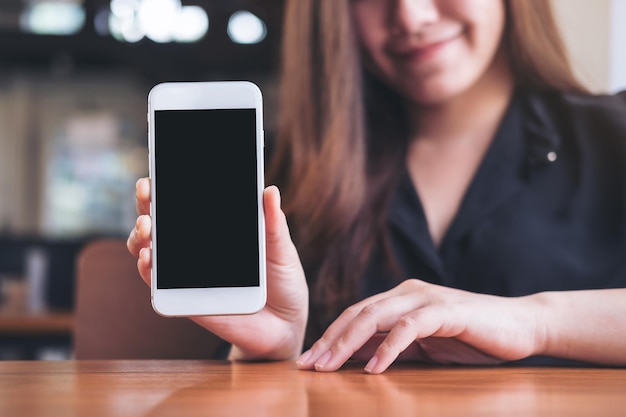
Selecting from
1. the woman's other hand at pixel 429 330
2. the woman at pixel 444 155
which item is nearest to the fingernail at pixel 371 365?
the woman's other hand at pixel 429 330

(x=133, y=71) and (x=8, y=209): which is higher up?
(x=133, y=71)

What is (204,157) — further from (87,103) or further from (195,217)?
(87,103)

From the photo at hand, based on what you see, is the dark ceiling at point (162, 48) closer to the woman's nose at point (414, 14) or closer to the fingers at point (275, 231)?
the woman's nose at point (414, 14)

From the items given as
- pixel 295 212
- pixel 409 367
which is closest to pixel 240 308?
pixel 409 367

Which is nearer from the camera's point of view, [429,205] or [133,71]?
[429,205]

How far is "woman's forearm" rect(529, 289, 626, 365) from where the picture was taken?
0.84m

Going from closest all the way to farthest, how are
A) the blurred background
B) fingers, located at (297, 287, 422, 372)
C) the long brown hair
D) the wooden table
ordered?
the wooden table → fingers, located at (297, 287, 422, 372) → the long brown hair → the blurred background

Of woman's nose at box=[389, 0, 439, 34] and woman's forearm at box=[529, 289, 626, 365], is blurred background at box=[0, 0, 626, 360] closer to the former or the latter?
woman's nose at box=[389, 0, 439, 34]

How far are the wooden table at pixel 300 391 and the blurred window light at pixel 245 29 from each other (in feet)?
14.6

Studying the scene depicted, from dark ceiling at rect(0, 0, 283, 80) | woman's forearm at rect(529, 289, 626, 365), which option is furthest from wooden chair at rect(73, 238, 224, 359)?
dark ceiling at rect(0, 0, 283, 80)

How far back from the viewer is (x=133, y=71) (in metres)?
5.47

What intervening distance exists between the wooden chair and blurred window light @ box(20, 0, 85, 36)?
419cm

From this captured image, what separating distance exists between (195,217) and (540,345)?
0.39 meters

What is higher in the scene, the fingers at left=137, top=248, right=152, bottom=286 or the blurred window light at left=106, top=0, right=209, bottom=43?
the blurred window light at left=106, top=0, right=209, bottom=43
